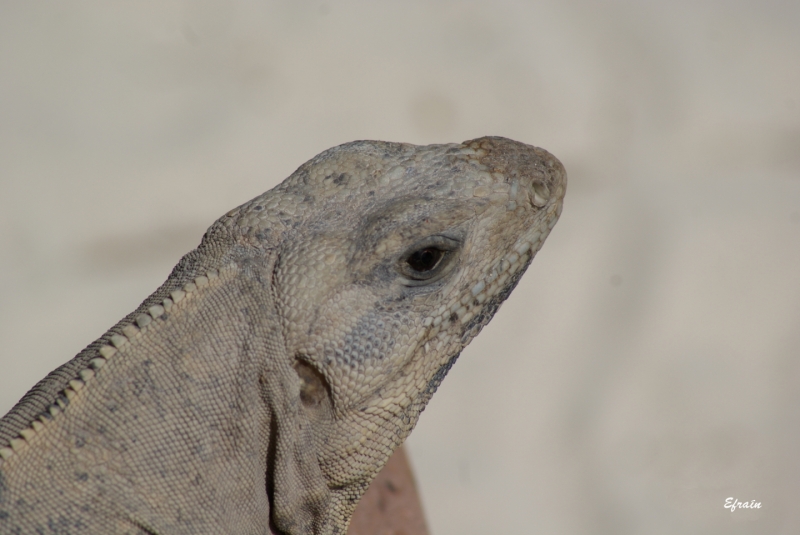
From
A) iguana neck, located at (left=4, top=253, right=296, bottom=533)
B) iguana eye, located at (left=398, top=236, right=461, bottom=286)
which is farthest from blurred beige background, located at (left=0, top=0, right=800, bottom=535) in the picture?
iguana neck, located at (left=4, top=253, right=296, bottom=533)

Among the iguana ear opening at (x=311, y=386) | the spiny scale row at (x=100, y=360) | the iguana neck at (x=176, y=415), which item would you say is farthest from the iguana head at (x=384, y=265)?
the spiny scale row at (x=100, y=360)

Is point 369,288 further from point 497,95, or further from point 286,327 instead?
point 497,95

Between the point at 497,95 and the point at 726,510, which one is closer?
the point at 726,510

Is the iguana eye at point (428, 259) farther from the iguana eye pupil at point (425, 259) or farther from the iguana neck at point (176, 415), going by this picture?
the iguana neck at point (176, 415)

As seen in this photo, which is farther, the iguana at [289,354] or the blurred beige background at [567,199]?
the blurred beige background at [567,199]

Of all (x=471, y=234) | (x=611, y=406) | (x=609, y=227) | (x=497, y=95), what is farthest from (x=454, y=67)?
(x=471, y=234)

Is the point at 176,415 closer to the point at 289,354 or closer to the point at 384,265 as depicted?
the point at 289,354

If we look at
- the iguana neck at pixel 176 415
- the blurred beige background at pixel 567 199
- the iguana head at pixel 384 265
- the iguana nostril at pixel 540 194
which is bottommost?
the iguana neck at pixel 176 415
